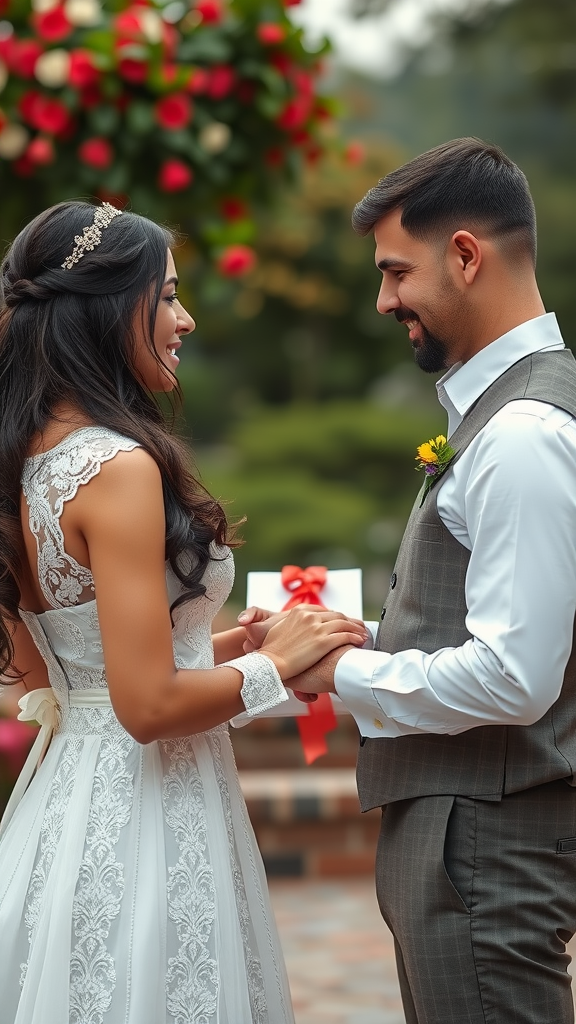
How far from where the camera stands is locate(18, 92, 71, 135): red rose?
11.1ft

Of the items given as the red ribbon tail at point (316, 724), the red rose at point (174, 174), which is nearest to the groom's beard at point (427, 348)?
the red ribbon tail at point (316, 724)

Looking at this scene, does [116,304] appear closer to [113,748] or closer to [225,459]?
[113,748]

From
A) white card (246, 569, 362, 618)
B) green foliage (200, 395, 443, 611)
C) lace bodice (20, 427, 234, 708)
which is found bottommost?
green foliage (200, 395, 443, 611)

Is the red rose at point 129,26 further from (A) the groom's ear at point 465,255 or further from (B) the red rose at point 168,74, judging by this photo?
(A) the groom's ear at point 465,255

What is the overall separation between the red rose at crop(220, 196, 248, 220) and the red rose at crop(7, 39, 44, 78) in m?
0.66

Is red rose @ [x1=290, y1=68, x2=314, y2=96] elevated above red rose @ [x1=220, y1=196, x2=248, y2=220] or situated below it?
above

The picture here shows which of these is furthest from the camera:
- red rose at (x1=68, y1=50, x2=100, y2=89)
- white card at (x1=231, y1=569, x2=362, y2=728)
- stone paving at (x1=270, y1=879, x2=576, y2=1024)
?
stone paving at (x1=270, y1=879, x2=576, y2=1024)

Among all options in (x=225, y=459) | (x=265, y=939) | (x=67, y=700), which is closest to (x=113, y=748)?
(x=67, y=700)

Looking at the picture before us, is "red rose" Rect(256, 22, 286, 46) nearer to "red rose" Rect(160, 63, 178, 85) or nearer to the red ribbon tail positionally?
"red rose" Rect(160, 63, 178, 85)

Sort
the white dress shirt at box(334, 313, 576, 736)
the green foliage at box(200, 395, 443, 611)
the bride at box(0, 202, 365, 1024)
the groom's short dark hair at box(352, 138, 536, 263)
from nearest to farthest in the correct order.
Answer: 1. the white dress shirt at box(334, 313, 576, 736)
2. the bride at box(0, 202, 365, 1024)
3. the groom's short dark hair at box(352, 138, 536, 263)
4. the green foliage at box(200, 395, 443, 611)

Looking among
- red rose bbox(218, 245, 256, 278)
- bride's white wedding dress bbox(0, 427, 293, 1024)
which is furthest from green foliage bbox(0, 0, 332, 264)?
bride's white wedding dress bbox(0, 427, 293, 1024)

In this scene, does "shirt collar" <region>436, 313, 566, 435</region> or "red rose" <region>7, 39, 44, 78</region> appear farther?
"red rose" <region>7, 39, 44, 78</region>

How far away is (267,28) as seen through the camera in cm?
339

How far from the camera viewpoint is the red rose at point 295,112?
3486 millimetres
